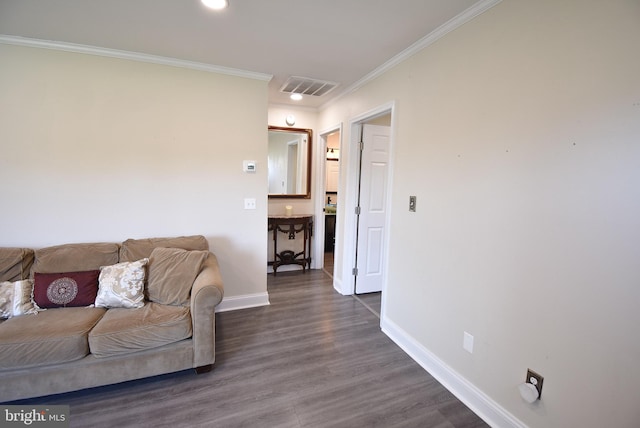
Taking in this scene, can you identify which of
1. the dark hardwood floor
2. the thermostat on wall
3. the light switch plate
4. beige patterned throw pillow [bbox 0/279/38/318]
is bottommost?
the dark hardwood floor

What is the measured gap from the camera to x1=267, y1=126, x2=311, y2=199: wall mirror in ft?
14.1

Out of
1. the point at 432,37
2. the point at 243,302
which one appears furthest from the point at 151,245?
the point at 432,37

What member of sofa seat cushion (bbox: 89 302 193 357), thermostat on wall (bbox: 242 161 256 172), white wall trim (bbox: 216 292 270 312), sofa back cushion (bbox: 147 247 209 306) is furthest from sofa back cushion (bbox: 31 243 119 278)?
thermostat on wall (bbox: 242 161 256 172)

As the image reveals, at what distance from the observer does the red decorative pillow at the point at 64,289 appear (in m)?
2.03

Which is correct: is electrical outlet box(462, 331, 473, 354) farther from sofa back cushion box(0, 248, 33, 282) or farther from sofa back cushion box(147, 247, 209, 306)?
sofa back cushion box(0, 248, 33, 282)

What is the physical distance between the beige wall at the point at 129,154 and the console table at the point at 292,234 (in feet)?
3.32

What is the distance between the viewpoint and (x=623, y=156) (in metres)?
1.17

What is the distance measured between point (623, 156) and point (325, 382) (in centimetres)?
206

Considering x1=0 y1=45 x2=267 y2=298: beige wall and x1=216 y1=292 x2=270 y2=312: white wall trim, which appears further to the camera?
x1=216 y1=292 x2=270 y2=312: white wall trim

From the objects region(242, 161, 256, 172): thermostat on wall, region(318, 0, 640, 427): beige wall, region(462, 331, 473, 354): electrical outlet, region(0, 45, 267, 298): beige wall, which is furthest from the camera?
region(242, 161, 256, 172): thermostat on wall

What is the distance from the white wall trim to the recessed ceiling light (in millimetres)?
2586

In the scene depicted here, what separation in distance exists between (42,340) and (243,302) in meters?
1.68

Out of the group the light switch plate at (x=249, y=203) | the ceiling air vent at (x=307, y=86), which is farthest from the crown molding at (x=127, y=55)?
the light switch plate at (x=249, y=203)

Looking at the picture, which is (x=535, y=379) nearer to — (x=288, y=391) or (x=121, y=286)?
(x=288, y=391)
